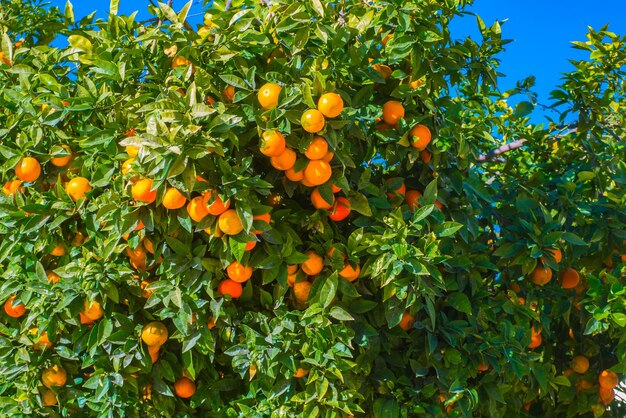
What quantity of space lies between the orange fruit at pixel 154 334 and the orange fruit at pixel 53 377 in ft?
1.38

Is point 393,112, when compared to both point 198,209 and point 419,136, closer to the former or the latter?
point 419,136

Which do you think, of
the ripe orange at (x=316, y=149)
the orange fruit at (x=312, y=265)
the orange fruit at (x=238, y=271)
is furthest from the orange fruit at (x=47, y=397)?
the ripe orange at (x=316, y=149)

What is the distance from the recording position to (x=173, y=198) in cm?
180

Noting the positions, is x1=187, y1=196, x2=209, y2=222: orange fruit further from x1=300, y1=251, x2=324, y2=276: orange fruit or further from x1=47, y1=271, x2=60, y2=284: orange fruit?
x1=47, y1=271, x2=60, y2=284: orange fruit

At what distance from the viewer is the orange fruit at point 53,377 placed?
2316mm

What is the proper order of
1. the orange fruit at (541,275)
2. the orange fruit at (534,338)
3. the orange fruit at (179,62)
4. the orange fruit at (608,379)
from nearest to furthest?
the orange fruit at (179,62)
the orange fruit at (541,275)
the orange fruit at (534,338)
the orange fruit at (608,379)

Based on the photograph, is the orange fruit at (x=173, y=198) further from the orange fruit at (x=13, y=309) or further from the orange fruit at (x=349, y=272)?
the orange fruit at (x=13, y=309)

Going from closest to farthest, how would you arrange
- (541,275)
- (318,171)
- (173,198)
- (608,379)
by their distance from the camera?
(173,198)
(318,171)
(541,275)
(608,379)

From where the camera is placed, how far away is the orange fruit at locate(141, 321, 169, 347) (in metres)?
2.07

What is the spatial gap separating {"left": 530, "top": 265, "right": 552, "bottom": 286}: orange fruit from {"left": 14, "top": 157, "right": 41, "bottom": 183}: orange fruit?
5.52 feet

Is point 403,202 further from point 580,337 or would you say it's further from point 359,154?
point 580,337

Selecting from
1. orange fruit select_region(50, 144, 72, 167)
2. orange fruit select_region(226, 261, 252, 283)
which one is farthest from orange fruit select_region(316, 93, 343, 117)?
orange fruit select_region(50, 144, 72, 167)

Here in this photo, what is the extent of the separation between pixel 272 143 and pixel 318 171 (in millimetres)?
165

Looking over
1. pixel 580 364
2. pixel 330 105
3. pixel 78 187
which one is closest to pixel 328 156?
pixel 330 105
